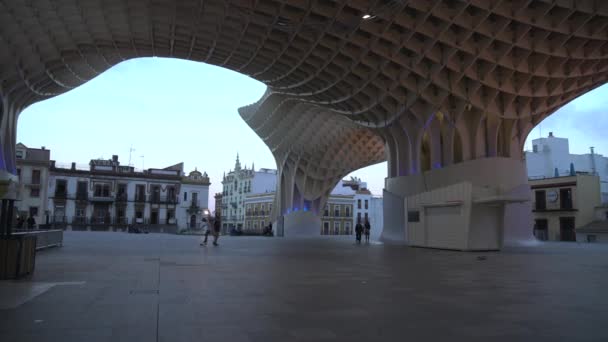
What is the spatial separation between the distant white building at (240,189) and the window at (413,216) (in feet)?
244

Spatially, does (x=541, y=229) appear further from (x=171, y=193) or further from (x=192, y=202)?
(x=171, y=193)

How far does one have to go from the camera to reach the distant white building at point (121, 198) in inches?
2918

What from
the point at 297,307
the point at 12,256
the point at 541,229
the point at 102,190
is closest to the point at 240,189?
the point at 102,190

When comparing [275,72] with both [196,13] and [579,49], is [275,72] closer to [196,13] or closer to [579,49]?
[196,13]

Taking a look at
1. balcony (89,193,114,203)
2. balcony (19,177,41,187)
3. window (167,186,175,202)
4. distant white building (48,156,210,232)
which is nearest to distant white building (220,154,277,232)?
distant white building (48,156,210,232)

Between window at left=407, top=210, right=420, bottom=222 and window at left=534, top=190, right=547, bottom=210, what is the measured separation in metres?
31.8

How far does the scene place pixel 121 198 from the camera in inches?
3022

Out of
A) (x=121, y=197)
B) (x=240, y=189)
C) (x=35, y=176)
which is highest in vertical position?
(x=240, y=189)

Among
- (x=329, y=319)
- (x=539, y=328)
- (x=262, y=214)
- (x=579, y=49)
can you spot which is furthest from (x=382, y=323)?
(x=262, y=214)

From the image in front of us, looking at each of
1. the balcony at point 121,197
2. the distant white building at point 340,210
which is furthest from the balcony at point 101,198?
the distant white building at point 340,210

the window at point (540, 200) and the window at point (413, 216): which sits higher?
the window at point (540, 200)

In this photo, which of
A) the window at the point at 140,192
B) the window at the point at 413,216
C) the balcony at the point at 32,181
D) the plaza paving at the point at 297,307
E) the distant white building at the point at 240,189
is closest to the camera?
the plaza paving at the point at 297,307

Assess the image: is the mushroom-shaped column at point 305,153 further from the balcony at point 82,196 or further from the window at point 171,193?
the balcony at point 82,196

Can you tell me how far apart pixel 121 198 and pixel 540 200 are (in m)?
60.9
